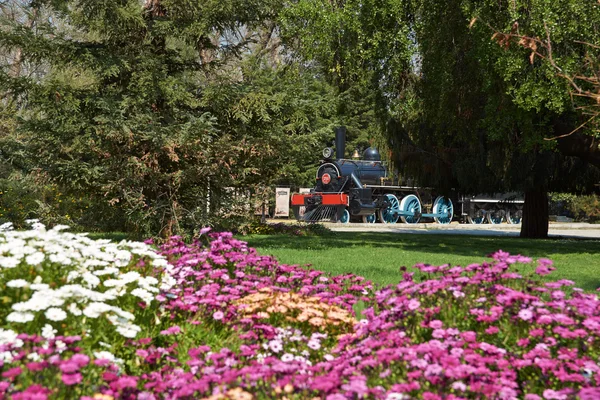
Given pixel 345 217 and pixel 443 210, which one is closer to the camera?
pixel 345 217

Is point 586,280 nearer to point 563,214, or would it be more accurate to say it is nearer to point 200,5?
point 200,5

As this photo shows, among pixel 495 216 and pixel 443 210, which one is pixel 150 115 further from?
pixel 495 216

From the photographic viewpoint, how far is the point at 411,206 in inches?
1251

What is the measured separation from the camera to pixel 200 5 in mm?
11781

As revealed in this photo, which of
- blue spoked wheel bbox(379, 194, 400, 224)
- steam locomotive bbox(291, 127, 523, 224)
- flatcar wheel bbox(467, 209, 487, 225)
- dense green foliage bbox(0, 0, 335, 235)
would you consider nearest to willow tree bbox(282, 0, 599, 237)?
dense green foliage bbox(0, 0, 335, 235)

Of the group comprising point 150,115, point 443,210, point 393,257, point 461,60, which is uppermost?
point 461,60

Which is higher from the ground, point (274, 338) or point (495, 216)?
point (495, 216)

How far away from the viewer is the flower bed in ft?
10.6

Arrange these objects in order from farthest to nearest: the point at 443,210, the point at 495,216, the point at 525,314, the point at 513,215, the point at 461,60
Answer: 1. the point at 513,215
2. the point at 495,216
3. the point at 443,210
4. the point at 461,60
5. the point at 525,314

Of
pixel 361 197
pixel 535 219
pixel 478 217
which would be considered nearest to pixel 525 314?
pixel 535 219

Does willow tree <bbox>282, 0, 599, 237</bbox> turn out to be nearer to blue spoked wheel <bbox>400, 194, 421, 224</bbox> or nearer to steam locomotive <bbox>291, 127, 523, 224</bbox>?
steam locomotive <bbox>291, 127, 523, 224</bbox>

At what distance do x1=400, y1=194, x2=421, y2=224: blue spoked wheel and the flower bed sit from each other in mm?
26026

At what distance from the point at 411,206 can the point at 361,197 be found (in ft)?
14.5

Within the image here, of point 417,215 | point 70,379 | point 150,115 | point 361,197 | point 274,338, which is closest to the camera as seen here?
point 70,379
